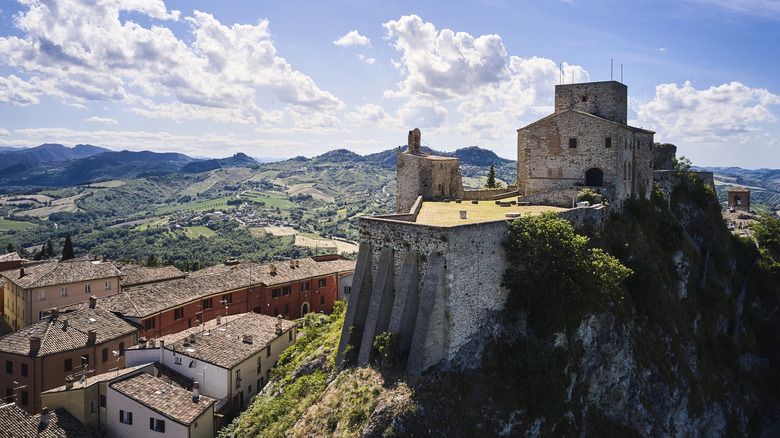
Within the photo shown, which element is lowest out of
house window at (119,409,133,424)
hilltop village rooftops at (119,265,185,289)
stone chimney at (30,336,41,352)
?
house window at (119,409,133,424)

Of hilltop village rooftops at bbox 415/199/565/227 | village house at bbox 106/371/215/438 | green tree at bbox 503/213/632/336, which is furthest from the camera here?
village house at bbox 106/371/215/438

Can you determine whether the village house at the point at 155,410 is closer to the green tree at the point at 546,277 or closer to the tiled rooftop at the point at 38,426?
the tiled rooftop at the point at 38,426

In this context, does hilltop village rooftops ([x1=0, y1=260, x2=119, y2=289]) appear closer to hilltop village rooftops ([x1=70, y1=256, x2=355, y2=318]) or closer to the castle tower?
hilltop village rooftops ([x1=70, y1=256, x2=355, y2=318])

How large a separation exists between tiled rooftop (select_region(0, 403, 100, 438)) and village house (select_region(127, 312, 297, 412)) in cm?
636

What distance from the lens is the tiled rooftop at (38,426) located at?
99.5 feet

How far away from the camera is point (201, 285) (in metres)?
52.9

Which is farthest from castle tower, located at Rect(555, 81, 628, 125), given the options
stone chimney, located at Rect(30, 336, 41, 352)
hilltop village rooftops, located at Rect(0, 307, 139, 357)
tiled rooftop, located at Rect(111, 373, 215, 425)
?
stone chimney, located at Rect(30, 336, 41, 352)

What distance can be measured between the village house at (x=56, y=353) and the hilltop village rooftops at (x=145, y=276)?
1489cm

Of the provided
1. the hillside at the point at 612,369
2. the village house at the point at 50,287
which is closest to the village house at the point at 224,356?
the hillside at the point at 612,369

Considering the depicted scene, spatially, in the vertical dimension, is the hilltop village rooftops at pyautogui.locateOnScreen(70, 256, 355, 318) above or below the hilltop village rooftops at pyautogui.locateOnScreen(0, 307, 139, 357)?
above

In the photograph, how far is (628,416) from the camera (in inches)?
1211

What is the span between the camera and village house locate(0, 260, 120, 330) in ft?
166

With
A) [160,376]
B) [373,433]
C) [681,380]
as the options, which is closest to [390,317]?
[373,433]

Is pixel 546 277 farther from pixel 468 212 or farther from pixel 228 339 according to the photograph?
pixel 228 339
